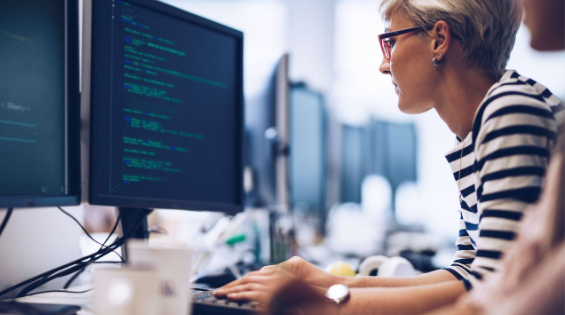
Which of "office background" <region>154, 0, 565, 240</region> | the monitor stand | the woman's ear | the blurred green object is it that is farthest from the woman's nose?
"office background" <region>154, 0, 565, 240</region>

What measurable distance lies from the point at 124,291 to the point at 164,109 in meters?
0.59

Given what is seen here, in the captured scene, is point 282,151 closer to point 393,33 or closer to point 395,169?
point 393,33

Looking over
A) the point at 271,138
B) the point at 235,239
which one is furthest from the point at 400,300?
the point at 235,239

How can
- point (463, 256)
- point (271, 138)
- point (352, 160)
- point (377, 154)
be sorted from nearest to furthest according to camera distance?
point (463, 256)
point (271, 138)
point (352, 160)
point (377, 154)

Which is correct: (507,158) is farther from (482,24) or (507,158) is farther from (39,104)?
(39,104)

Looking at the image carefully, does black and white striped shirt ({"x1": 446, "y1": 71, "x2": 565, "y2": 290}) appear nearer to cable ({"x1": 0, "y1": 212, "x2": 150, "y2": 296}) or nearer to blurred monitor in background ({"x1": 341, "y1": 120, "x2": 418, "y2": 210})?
cable ({"x1": 0, "y1": 212, "x2": 150, "y2": 296})

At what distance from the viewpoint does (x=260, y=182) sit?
6.52ft

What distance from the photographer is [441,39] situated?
3.57ft

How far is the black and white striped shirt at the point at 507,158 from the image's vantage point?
77 centimetres

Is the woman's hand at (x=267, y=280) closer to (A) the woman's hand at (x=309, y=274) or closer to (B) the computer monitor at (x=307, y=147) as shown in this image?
(A) the woman's hand at (x=309, y=274)

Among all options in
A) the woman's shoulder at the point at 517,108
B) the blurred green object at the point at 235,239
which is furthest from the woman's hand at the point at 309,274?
the blurred green object at the point at 235,239

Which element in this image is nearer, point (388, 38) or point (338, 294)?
point (338, 294)

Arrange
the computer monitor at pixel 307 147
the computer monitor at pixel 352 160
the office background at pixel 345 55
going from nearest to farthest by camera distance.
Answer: the computer monitor at pixel 307 147
the computer monitor at pixel 352 160
the office background at pixel 345 55

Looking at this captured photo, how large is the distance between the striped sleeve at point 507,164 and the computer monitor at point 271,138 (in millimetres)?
1078
